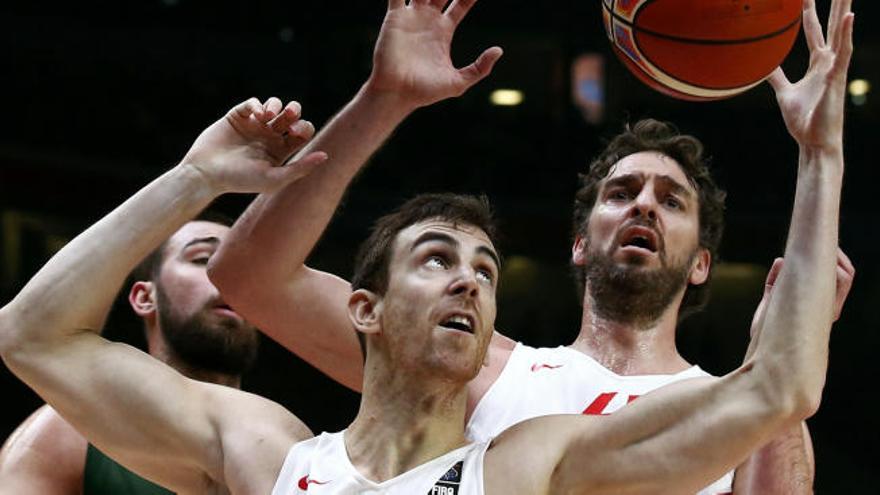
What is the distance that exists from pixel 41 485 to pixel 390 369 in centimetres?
169

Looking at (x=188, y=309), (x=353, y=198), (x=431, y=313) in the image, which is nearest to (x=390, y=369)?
(x=431, y=313)

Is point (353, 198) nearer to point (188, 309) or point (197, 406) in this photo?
point (188, 309)

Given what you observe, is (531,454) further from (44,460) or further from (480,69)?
(44,460)

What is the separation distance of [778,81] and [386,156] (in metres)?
10.00

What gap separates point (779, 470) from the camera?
11.1 ft

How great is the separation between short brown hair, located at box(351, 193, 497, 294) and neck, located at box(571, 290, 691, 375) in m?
0.65

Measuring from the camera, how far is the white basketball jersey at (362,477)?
296cm

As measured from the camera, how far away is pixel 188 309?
461 cm

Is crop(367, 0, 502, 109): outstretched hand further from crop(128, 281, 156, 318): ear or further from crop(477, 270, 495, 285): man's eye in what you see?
crop(128, 281, 156, 318): ear

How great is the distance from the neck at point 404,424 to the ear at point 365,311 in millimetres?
121

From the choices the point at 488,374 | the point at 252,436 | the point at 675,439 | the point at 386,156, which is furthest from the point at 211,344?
the point at 386,156

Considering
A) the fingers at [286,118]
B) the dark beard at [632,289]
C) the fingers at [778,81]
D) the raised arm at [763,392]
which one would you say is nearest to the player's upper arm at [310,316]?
the fingers at [286,118]

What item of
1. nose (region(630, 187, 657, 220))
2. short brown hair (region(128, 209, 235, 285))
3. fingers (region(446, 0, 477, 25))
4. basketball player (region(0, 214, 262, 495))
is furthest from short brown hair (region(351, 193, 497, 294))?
short brown hair (region(128, 209, 235, 285))

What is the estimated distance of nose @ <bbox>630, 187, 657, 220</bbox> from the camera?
3857mm
